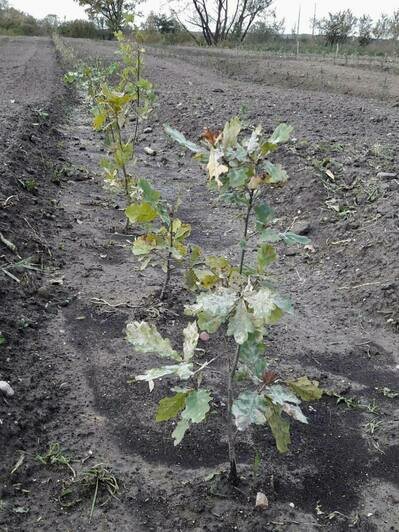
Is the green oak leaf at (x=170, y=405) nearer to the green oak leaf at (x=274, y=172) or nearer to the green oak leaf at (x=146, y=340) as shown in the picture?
the green oak leaf at (x=146, y=340)

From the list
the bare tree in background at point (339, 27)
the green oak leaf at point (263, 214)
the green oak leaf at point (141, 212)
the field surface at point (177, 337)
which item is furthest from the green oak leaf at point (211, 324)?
the bare tree in background at point (339, 27)

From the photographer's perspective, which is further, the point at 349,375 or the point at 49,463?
the point at 349,375

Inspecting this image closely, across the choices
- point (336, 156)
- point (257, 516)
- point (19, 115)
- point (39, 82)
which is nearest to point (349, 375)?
point (257, 516)

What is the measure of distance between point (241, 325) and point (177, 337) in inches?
61.5

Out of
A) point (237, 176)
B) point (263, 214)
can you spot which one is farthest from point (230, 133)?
point (263, 214)

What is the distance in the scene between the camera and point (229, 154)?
1.55 m

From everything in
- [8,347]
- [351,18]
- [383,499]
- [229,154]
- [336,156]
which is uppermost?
[351,18]

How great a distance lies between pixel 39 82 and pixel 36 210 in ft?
27.8

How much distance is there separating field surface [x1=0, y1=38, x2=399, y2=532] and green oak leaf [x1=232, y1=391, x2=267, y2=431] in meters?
0.57

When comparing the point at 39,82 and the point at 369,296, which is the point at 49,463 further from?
the point at 39,82

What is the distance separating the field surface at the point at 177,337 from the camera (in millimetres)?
1995

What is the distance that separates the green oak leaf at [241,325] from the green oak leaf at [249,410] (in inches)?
8.6

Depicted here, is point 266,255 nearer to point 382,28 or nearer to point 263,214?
point 263,214

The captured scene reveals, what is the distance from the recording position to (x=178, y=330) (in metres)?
3.09
